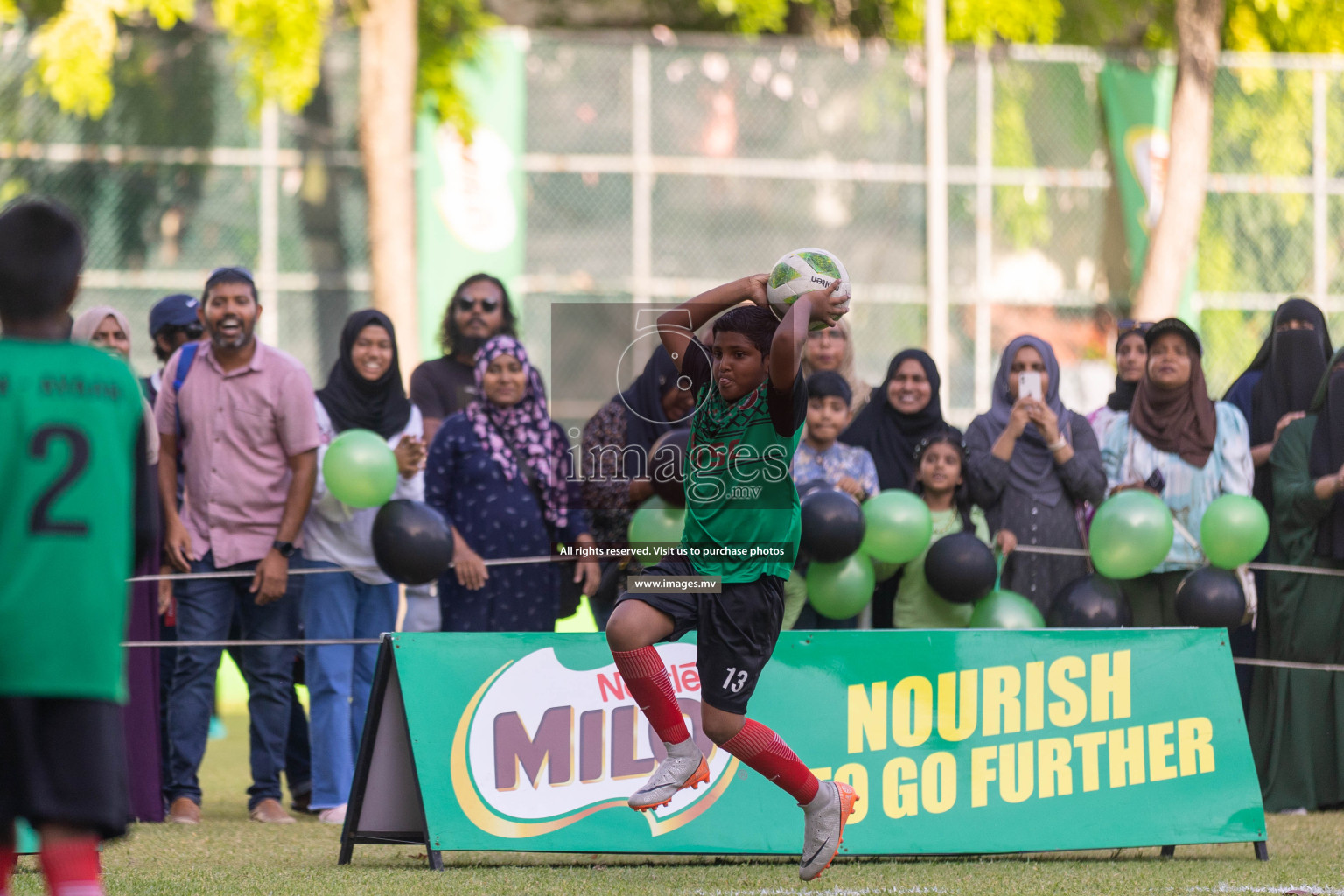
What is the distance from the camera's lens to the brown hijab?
7.90 meters

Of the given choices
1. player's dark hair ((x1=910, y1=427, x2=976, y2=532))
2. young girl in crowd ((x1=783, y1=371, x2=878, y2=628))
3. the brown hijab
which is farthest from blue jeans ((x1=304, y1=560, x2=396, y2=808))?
the brown hijab

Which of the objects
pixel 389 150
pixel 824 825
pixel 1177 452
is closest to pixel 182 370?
pixel 824 825

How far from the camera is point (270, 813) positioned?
274 inches

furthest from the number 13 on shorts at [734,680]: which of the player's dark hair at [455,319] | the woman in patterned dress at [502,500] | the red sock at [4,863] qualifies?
the player's dark hair at [455,319]

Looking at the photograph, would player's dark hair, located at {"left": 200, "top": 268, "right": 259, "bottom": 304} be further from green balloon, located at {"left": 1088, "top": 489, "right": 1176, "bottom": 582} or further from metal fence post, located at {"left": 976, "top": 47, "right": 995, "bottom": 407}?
metal fence post, located at {"left": 976, "top": 47, "right": 995, "bottom": 407}

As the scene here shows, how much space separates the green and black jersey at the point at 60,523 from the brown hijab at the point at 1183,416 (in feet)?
19.3

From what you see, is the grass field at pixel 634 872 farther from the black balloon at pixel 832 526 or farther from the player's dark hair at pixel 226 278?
the player's dark hair at pixel 226 278

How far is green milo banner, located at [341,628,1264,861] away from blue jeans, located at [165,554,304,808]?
1730 millimetres

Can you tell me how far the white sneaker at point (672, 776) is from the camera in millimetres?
4988

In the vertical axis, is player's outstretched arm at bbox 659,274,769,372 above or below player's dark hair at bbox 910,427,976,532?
above

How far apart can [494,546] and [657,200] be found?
9.39m

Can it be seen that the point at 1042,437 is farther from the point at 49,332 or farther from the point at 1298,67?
the point at 1298,67

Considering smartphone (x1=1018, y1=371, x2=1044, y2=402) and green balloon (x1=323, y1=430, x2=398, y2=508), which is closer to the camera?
green balloon (x1=323, y1=430, x2=398, y2=508)

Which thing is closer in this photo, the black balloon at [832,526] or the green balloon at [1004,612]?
the black balloon at [832,526]
